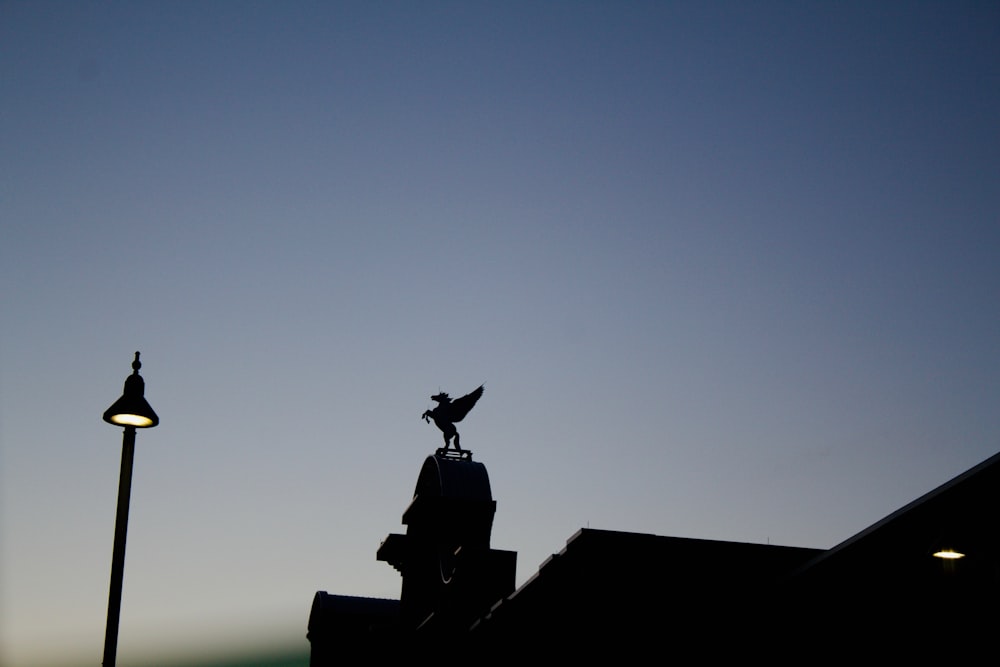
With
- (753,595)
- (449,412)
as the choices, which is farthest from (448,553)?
(753,595)

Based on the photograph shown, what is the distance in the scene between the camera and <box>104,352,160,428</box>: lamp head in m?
12.1

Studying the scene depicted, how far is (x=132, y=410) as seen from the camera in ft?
40.1

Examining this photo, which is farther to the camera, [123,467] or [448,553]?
[448,553]

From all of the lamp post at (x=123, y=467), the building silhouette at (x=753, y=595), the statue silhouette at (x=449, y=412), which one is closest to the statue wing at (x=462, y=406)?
the statue silhouette at (x=449, y=412)

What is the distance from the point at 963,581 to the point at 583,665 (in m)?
5.73

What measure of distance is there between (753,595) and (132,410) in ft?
30.0

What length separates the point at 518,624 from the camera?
1778 centimetres

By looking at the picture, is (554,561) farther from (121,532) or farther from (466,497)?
(466,497)

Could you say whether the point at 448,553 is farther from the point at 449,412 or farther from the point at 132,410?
the point at 132,410

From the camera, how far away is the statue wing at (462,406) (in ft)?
84.1

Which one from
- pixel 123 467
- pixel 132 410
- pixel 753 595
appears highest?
pixel 132 410

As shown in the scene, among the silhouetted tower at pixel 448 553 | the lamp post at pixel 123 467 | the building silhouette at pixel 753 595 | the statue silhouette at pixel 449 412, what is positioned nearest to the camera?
the lamp post at pixel 123 467

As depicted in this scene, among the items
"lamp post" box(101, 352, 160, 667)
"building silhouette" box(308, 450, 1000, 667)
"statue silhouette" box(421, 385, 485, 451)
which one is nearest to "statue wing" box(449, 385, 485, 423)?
"statue silhouette" box(421, 385, 485, 451)

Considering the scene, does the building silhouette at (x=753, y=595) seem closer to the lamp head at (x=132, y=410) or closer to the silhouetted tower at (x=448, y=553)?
the silhouetted tower at (x=448, y=553)
